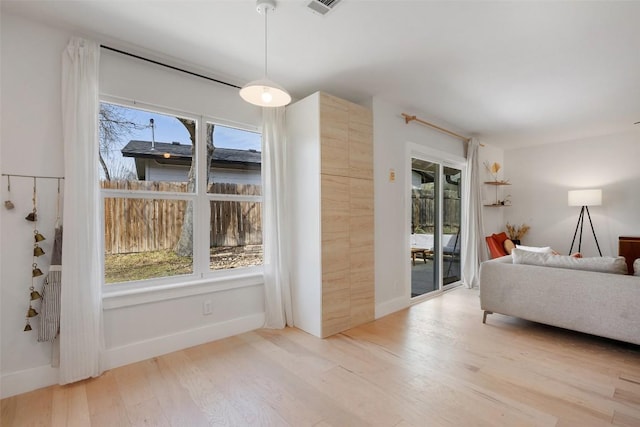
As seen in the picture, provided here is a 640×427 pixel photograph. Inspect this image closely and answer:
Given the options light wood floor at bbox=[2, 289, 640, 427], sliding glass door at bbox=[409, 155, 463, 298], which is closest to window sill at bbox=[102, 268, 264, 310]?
light wood floor at bbox=[2, 289, 640, 427]

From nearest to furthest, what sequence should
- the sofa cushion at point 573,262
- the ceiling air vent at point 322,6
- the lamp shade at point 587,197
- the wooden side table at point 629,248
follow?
the ceiling air vent at point 322,6, the sofa cushion at point 573,262, the wooden side table at point 629,248, the lamp shade at point 587,197

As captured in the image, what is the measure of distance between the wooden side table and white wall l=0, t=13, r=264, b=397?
6436 mm

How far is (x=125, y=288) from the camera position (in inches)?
98.7

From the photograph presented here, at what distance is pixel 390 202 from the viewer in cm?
372

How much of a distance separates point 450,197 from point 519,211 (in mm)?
2211

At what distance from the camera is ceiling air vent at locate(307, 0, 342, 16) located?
190 cm

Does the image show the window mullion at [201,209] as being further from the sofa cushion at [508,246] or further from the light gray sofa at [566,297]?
the sofa cushion at [508,246]

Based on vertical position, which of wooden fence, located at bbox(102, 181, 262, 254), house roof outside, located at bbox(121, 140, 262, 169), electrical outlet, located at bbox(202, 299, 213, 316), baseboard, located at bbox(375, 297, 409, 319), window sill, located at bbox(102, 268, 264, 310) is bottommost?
baseboard, located at bbox(375, 297, 409, 319)

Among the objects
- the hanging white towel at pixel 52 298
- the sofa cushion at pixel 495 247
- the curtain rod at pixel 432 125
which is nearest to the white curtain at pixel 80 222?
the hanging white towel at pixel 52 298

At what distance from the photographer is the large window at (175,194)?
2504 millimetres

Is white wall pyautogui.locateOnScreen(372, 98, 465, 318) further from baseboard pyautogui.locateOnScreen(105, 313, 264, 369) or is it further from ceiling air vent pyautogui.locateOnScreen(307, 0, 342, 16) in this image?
ceiling air vent pyautogui.locateOnScreen(307, 0, 342, 16)

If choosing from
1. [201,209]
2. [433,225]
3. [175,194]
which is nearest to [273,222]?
[201,209]

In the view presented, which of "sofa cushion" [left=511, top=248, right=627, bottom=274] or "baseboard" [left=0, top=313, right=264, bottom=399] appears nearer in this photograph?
"baseboard" [left=0, top=313, right=264, bottom=399]

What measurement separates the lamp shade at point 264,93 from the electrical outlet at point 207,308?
6.21 feet
